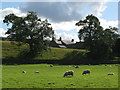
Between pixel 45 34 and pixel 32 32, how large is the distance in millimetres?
5553

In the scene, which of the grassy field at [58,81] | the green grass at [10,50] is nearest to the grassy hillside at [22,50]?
the green grass at [10,50]

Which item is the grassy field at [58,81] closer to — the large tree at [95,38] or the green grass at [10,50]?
the green grass at [10,50]

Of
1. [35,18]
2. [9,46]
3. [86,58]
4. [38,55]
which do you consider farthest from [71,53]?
[9,46]

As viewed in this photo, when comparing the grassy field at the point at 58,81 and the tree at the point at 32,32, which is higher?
the tree at the point at 32,32

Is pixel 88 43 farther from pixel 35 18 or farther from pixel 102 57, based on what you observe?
pixel 35 18

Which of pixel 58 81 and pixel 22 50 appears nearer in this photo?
pixel 58 81

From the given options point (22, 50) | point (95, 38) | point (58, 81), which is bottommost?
point (58, 81)

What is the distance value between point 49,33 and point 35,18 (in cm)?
895

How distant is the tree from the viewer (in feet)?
295

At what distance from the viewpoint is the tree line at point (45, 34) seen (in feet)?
297

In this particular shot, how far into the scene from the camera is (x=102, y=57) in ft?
312

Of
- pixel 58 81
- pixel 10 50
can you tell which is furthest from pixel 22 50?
pixel 58 81

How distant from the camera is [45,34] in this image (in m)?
92.2

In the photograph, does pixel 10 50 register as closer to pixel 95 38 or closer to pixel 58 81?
pixel 95 38
